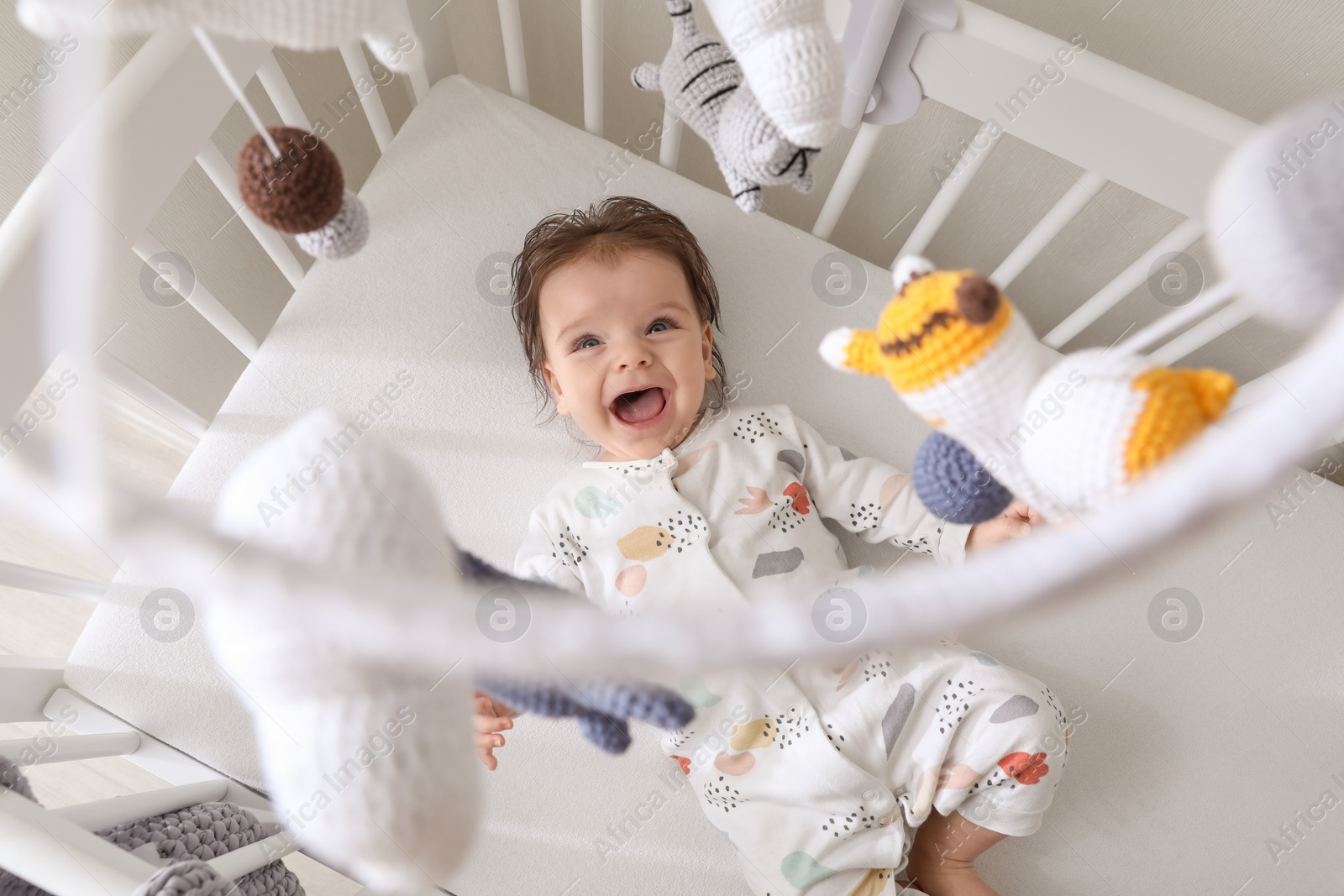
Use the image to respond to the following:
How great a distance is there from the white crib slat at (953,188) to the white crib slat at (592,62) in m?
0.37

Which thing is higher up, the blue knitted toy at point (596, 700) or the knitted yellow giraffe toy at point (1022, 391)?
the knitted yellow giraffe toy at point (1022, 391)

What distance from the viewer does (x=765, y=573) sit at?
82cm

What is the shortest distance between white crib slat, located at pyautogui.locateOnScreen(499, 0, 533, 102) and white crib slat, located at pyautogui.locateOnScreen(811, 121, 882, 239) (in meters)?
0.38

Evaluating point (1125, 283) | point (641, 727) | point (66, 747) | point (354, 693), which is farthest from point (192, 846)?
point (1125, 283)

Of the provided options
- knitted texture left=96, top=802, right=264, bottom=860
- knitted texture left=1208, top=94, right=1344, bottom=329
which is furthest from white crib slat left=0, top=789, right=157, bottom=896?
knitted texture left=1208, top=94, right=1344, bottom=329

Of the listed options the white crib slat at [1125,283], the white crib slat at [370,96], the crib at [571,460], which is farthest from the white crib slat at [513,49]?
the white crib slat at [1125,283]

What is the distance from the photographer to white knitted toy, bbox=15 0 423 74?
1.06 feet

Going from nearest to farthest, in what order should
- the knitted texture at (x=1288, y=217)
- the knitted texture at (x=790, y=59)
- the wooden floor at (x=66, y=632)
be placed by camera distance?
the knitted texture at (x=1288, y=217)
the knitted texture at (x=790, y=59)
the wooden floor at (x=66, y=632)

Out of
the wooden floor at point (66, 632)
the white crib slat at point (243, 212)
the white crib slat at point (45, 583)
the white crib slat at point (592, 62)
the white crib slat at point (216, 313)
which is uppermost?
the white crib slat at point (592, 62)

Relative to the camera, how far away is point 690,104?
503mm

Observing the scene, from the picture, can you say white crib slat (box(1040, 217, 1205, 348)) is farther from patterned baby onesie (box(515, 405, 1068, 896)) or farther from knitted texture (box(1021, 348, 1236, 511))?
knitted texture (box(1021, 348, 1236, 511))

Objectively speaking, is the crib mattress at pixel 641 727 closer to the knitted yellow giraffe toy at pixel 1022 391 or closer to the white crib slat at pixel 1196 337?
the white crib slat at pixel 1196 337

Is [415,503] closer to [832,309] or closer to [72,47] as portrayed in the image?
[72,47]

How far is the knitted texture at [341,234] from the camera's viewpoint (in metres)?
0.40
